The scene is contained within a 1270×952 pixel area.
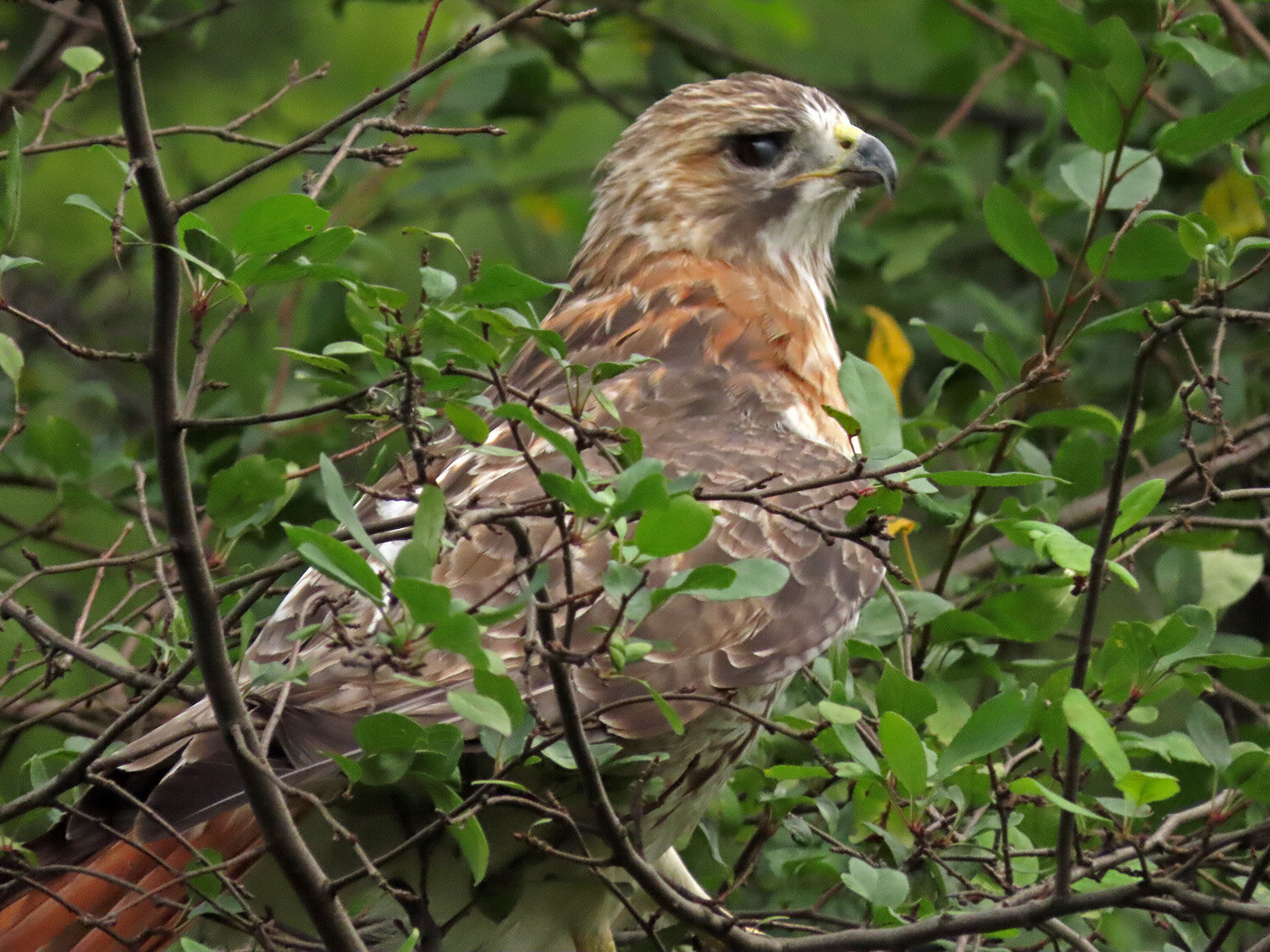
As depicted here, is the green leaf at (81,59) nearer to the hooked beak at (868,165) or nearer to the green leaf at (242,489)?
the green leaf at (242,489)

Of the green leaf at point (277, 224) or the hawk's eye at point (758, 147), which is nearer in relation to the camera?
the green leaf at point (277, 224)

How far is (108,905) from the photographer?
238 cm

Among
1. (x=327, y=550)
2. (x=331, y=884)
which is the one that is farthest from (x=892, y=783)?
(x=327, y=550)

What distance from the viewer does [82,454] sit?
3.41m

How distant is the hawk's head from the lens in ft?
12.5

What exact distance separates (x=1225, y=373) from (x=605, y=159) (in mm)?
1637

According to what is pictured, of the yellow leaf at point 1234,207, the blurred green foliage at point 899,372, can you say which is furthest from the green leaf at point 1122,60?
the yellow leaf at point 1234,207

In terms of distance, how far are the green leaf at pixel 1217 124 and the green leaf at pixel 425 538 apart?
148cm

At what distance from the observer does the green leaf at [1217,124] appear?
8.11ft

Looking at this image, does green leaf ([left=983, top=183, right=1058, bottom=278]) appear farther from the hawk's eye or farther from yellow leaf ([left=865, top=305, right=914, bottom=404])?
the hawk's eye

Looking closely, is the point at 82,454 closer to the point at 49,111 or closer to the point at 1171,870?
the point at 49,111

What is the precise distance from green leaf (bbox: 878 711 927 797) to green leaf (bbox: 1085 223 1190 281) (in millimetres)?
942

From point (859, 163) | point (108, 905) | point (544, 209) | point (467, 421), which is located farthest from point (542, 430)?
point (544, 209)

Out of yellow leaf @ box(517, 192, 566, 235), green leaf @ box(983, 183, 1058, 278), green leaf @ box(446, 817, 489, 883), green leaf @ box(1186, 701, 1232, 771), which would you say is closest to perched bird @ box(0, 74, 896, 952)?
green leaf @ box(446, 817, 489, 883)
